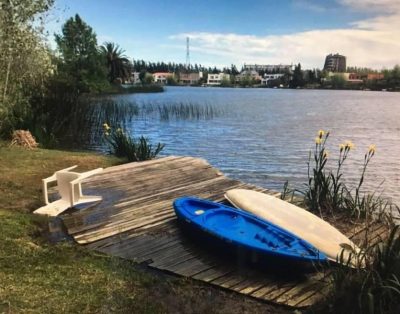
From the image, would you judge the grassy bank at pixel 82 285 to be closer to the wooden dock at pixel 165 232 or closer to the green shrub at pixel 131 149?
the wooden dock at pixel 165 232

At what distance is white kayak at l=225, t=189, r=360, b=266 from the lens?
5409mm

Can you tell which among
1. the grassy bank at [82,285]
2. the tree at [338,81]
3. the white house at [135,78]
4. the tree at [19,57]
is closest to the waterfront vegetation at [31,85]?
the tree at [19,57]

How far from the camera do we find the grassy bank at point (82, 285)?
420 centimetres

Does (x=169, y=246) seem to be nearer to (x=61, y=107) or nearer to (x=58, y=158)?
(x=58, y=158)

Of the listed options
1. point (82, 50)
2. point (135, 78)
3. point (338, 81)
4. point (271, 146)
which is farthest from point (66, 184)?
point (338, 81)

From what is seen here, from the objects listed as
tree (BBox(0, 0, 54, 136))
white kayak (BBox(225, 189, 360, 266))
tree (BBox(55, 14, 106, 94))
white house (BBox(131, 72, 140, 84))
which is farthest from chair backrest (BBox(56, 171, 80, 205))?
white house (BBox(131, 72, 140, 84))

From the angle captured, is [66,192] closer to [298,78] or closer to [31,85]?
[31,85]

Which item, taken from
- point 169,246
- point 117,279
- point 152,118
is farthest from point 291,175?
point 152,118

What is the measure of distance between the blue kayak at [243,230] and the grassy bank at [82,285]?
0.73 metres

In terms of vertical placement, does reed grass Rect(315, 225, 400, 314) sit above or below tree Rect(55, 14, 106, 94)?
below

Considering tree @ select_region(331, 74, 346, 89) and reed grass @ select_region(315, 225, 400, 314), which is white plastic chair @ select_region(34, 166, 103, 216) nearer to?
reed grass @ select_region(315, 225, 400, 314)

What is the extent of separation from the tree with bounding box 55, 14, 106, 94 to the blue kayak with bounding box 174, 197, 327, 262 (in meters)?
64.3

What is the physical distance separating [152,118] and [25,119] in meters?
19.7

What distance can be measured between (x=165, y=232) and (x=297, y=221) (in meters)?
1.86
